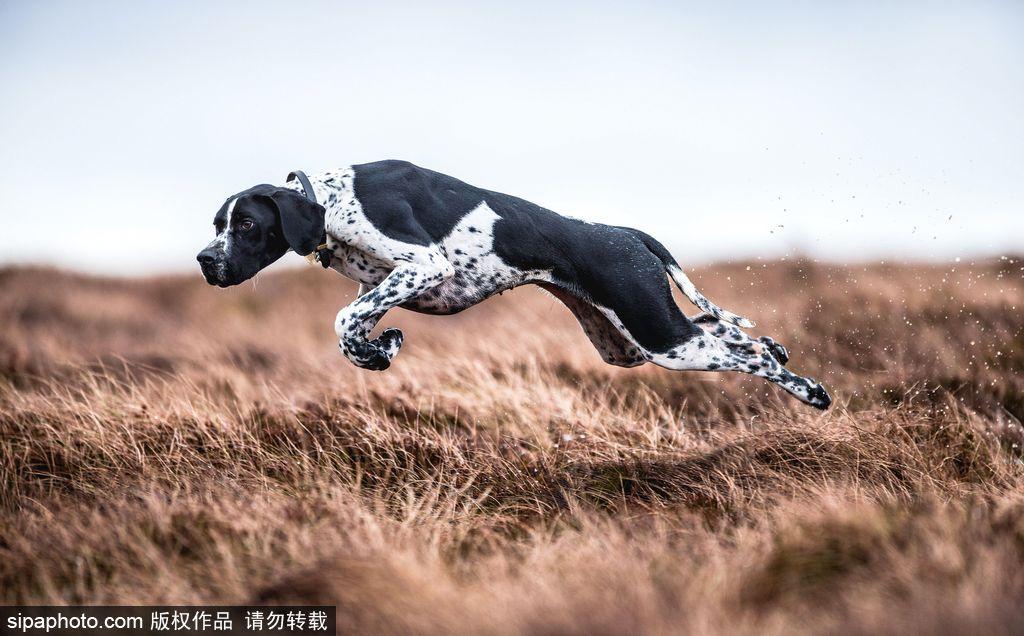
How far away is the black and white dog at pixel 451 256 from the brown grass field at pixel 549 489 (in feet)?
2.49

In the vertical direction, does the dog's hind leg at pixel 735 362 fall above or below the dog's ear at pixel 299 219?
below

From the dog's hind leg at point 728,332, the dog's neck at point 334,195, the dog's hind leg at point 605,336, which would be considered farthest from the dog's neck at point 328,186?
the dog's hind leg at point 728,332

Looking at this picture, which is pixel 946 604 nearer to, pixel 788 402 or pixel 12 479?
pixel 788 402

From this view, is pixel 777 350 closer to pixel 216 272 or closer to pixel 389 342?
pixel 389 342

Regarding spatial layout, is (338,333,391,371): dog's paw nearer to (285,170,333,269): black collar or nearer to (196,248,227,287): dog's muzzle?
(285,170,333,269): black collar

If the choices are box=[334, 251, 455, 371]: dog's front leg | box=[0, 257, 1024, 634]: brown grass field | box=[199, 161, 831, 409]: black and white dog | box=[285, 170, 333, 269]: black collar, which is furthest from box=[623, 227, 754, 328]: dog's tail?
box=[285, 170, 333, 269]: black collar

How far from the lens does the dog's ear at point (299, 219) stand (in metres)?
4.48

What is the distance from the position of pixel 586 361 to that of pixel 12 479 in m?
4.52

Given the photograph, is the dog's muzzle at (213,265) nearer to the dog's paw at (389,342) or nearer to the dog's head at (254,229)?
the dog's head at (254,229)

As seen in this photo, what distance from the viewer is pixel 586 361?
799cm

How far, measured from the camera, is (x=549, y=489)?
5105mm

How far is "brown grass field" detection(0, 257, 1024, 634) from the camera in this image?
11.1 feet

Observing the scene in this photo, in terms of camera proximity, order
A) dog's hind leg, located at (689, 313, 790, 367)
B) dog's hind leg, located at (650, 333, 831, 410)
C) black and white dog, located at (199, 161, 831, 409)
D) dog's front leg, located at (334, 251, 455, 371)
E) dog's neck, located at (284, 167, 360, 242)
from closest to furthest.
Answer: dog's front leg, located at (334, 251, 455, 371)
black and white dog, located at (199, 161, 831, 409)
dog's neck, located at (284, 167, 360, 242)
dog's hind leg, located at (650, 333, 831, 410)
dog's hind leg, located at (689, 313, 790, 367)

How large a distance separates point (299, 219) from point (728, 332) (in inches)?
98.1
